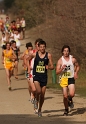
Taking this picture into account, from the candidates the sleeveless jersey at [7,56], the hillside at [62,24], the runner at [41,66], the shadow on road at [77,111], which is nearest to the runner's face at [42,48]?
the runner at [41,66]

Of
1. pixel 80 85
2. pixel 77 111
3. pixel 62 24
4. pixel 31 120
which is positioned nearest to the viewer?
pixel 31 120

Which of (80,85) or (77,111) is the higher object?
(77,111)

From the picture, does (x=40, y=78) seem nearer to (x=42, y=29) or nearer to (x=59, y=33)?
(x=59, y=33)

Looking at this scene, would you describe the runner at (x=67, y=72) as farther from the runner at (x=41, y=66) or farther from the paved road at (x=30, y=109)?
the paved road at (x=30, y=109)

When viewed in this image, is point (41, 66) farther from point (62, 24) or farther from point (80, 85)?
point (62, 24)

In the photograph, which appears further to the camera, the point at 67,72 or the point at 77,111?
the point at 77,111

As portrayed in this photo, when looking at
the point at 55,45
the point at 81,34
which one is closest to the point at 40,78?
the point at 81,34

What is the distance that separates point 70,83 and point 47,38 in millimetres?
10595

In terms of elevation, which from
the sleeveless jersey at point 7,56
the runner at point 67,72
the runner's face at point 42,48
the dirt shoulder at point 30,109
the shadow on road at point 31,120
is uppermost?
the runner's face at point 42,48

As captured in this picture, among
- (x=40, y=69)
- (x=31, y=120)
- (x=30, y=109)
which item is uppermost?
(x=40, y=69)

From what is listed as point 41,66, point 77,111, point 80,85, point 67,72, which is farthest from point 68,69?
point 80,85

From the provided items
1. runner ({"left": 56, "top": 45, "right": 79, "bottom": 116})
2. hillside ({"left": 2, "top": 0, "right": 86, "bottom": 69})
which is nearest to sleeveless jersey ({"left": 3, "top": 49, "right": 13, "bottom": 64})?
hillside ({"left": 2, "top": 0, "right": 86, "bottom": 69})

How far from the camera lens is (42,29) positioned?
76.9 feet

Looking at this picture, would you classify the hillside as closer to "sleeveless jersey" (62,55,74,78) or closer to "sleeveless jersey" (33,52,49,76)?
"sleeveless jersey" (62,55,74,78)
